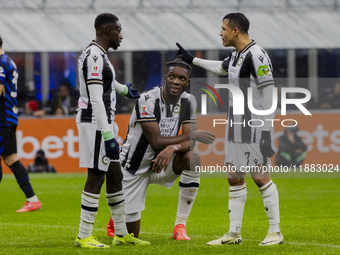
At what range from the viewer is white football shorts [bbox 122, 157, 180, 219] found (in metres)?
6.91

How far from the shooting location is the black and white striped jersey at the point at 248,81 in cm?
613

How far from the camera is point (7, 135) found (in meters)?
9.35

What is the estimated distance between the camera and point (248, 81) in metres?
6.33

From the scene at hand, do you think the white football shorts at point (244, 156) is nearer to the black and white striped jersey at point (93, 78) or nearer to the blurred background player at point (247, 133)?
the blurred background player at point (247, 133)

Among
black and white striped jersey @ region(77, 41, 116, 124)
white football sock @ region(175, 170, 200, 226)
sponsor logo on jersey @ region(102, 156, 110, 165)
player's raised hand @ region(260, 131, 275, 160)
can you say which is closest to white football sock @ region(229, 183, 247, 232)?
player's raised hand @ region(260, 131, 275, 160)

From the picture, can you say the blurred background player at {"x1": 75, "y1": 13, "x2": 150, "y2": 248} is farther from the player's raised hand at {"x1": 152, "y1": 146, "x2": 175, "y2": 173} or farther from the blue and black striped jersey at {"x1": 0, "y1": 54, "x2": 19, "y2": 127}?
the blue and black striped jersey at {"x1": 0, "y1": 54, "x2": 19, "y2": 127}

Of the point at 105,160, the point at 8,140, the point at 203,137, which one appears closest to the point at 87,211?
the point at 105,160

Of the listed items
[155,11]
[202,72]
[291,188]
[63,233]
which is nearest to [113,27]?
[63,233]

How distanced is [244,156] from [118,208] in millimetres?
1173

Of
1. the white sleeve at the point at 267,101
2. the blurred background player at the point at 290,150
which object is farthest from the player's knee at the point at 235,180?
the blurred background player at the point at 290,150

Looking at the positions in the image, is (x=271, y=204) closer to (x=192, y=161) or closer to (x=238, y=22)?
(x=192, y=161)

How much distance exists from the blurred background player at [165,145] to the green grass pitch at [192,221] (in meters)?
0.35

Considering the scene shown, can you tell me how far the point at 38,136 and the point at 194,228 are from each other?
7983mm

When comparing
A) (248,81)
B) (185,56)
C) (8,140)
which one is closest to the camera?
(248,81)
